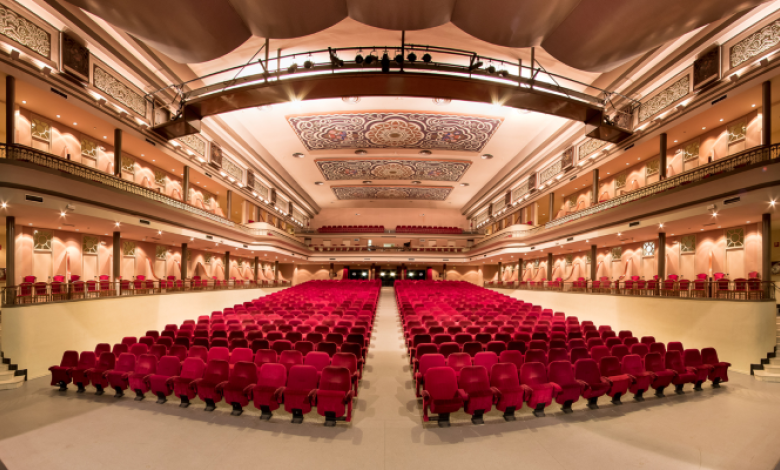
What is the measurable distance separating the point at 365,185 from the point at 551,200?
553 inches

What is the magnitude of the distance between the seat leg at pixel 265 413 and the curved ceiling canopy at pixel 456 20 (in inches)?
227

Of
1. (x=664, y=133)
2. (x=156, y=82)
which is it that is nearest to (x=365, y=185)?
(x=156, y=82)

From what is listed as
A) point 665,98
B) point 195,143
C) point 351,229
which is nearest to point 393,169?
point 195,143

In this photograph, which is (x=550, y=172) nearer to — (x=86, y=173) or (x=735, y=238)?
(x=735, y=238)

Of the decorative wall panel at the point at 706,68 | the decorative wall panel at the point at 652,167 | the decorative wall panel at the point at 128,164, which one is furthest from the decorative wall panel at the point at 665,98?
the decorative wall panel at the point at 128,164

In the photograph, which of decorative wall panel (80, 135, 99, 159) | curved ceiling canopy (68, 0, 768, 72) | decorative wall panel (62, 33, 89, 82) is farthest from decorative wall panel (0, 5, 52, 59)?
curved ceiling canopy (68, 0, 768, 72)

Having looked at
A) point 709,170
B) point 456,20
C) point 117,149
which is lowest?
point 709,170

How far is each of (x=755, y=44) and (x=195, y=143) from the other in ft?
62.6

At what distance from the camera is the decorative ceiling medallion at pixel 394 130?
15391 mm

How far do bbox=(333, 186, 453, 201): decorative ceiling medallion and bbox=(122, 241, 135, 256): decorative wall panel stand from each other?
1510 cm

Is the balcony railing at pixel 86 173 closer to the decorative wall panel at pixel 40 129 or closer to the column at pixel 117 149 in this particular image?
the column at pixel 117 149

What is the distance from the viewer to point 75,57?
9.38m

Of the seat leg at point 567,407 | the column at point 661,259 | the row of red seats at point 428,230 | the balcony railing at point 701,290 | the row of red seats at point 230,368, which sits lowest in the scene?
the seat leg at point 567,407

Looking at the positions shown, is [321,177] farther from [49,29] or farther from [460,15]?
[460,15]
